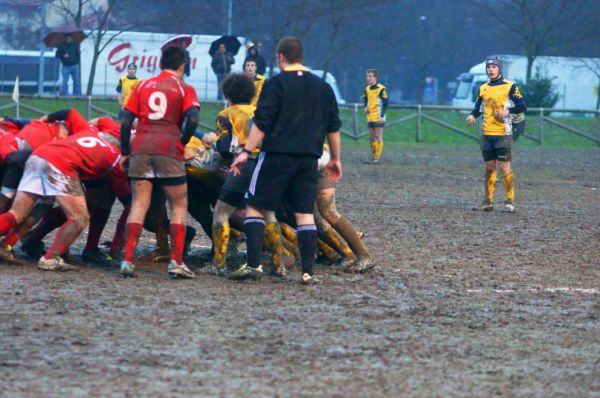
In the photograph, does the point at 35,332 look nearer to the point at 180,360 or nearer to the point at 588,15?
the point at 180,360

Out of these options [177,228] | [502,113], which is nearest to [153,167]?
[177,228]

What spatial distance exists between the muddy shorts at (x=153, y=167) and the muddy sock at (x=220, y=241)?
0.57 metres

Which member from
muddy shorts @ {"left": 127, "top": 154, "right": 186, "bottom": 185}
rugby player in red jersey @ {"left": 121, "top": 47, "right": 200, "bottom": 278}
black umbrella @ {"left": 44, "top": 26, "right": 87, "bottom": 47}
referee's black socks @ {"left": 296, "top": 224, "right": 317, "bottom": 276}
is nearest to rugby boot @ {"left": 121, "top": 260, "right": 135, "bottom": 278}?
rugby player in red jersey @ {"left": 121, "top": 47, "right": 200, "bottom": 278}

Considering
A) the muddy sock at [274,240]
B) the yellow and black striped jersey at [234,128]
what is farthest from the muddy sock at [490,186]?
the yellow and black striped jersey at [234,128]

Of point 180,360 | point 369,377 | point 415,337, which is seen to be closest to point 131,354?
point 180,360

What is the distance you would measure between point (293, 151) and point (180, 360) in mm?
2762

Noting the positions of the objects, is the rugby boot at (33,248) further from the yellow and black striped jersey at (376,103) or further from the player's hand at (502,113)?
the yellow and black striped jersey at (376,103)

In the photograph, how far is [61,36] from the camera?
34125 mm

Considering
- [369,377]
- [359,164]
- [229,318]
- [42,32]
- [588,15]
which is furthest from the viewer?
[588,15]

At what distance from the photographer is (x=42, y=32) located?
41.0 metres

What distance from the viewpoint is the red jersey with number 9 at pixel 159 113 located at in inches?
335

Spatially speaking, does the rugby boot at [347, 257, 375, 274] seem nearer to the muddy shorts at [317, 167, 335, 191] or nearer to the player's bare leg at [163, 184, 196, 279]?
the muddy shorts at [317, 167, 335, 191]

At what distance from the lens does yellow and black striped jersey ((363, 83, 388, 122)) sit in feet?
83.0

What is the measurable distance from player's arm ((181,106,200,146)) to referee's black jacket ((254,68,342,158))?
1.48 ft
